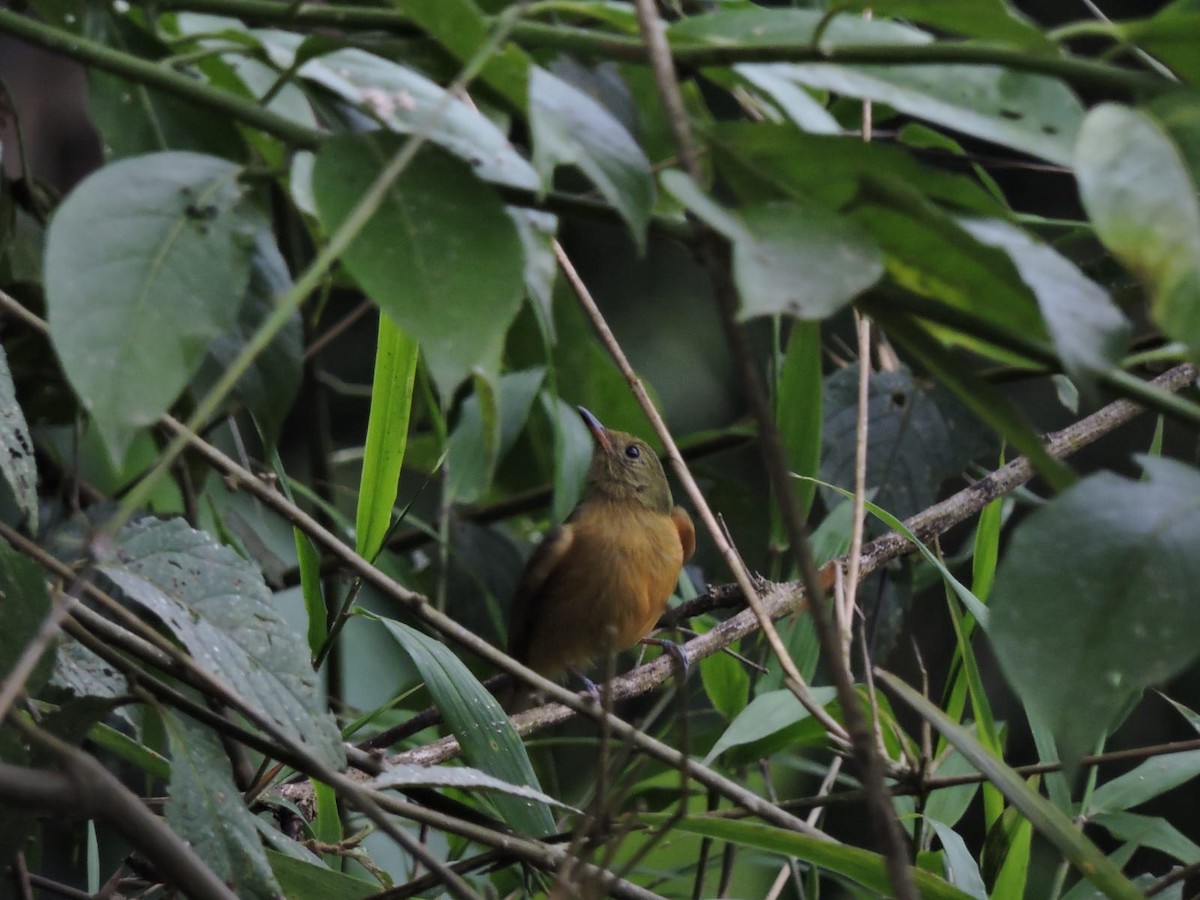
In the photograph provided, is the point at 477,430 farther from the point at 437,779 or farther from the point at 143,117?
the point at 143,117

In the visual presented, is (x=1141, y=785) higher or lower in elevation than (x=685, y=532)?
higher

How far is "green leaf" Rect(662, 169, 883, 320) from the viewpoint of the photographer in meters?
0.72

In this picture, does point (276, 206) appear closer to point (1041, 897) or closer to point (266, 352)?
point (266, 352)

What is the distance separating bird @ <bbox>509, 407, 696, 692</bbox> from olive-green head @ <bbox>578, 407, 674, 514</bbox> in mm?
209

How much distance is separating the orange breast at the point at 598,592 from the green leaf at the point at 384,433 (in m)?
1.62

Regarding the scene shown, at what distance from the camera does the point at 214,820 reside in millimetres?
1352

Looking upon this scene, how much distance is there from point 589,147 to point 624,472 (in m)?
3.33

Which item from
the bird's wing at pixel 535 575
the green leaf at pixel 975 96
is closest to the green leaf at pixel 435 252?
the green leaf at pixel 975 96

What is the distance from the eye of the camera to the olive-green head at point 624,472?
4.11 metres

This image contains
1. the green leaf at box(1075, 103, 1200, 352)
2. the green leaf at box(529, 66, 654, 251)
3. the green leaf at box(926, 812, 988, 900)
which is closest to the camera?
the green leaf at box(1075, 103, 1200, 352)

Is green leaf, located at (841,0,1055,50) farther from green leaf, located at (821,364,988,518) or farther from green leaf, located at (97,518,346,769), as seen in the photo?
green leaf, located at (821,364,988,518)

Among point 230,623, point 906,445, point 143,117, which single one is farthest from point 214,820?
point 906,445

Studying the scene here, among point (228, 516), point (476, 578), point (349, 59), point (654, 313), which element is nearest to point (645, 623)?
point (476, 578)

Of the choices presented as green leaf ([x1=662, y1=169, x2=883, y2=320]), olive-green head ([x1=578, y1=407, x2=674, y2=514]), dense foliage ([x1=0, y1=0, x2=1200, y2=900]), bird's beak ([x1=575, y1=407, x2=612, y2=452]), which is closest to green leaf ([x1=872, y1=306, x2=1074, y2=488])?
dense foliage ([x1=0, y1=0, x2=1200, y2=900])
